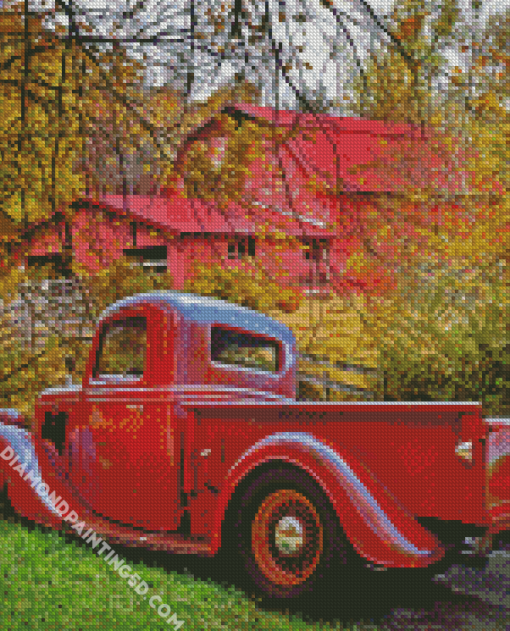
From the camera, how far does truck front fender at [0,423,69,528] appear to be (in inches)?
173

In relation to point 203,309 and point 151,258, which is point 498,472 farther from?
point 151,258

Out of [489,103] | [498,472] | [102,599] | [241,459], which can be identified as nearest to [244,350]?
[241,459]

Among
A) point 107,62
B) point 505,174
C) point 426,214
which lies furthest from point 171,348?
point 505,174

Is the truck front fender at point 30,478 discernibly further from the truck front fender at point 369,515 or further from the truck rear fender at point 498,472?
the truck rear fender at point 498,472

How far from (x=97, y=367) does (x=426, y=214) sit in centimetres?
632

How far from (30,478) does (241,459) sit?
1.82m

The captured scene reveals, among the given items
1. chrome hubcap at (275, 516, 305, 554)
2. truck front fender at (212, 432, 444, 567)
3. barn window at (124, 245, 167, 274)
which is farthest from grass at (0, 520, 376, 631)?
barn window at (124, 245, 167, 274)

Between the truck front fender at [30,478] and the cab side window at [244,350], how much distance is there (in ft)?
4.18

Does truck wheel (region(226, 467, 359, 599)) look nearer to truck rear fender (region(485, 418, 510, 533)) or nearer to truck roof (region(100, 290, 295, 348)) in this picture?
truck rear fender (region(485, 418, 510, 533))

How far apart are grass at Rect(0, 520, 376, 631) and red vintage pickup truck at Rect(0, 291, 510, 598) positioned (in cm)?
16

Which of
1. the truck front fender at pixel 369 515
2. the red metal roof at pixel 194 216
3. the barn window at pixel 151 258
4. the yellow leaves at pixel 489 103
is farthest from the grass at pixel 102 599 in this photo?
the yellow leaves at pixel 489 103

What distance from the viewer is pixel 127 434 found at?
406 cm

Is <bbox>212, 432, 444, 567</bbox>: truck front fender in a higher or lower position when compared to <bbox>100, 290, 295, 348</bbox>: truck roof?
lower

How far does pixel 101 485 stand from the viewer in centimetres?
417
